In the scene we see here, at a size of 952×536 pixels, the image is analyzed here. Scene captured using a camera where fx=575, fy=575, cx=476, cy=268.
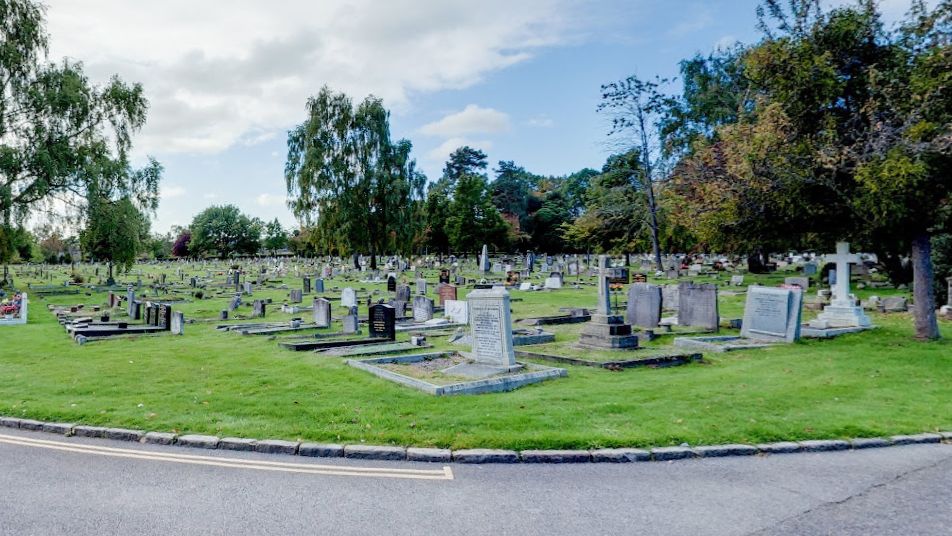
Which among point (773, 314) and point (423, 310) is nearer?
point (773, 314)

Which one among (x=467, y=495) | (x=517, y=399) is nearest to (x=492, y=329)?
(x=517, y=399)

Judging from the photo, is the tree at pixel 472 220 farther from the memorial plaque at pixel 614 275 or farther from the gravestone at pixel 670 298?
the memorial plaque at pixel 614 275

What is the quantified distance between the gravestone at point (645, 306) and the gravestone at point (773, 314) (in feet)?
8.06

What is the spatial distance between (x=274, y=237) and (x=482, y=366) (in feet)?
345

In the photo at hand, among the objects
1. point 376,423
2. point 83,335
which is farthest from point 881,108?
point 83,335

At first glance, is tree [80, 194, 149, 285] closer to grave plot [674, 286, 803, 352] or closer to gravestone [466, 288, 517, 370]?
gravestone [466, 288, 517, 370]

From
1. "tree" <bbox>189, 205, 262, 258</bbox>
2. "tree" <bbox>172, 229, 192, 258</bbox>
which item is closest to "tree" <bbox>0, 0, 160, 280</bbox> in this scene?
"tree" <bbox>189, 205, 262, 258</bbox>

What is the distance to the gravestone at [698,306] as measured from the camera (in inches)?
635

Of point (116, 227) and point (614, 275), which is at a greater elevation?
point (116, 227)

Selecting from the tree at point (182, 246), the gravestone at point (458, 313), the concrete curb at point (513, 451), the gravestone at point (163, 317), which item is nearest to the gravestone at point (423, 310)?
the gravestone at point (458, 313)

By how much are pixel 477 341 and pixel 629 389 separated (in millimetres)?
3212

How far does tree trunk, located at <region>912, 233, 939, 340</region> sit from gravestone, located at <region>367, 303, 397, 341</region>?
12530 millimetres

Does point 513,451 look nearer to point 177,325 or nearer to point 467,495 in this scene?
point 467,495

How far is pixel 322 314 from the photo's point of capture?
18.3m
